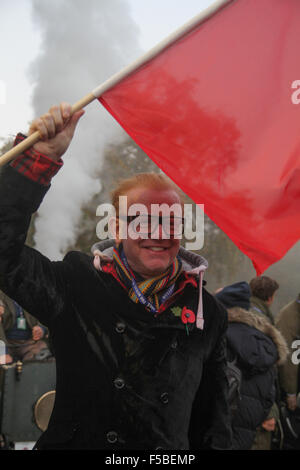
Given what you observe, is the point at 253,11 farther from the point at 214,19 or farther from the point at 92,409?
the point at 92,409

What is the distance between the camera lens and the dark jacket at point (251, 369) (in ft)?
11.2

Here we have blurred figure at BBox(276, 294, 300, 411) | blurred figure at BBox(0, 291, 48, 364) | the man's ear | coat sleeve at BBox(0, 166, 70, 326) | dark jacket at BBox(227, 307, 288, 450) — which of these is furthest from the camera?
blurred figure at BBox(0, 291, 48, 364)

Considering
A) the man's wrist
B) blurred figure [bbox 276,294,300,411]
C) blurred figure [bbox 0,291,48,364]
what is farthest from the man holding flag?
blurred figure [bbox 0,291,48,364]

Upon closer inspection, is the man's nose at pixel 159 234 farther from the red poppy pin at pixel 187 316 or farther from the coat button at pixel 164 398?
the coat button at pixel 164 398

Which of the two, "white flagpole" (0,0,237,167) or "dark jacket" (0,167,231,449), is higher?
"white flagpole" (0,0,237,167)

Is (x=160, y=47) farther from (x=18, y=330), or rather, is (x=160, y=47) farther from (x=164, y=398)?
(x=18, y=330)

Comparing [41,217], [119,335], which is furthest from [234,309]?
[41,217]

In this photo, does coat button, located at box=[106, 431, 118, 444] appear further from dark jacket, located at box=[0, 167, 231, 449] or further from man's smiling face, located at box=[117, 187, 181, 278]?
man's smiling face, located at box=[117, 187, 181, 278]

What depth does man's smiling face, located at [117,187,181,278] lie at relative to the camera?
2105mm

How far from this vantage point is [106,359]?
203cm

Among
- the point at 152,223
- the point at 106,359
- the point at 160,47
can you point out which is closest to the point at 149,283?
the point at 152,223

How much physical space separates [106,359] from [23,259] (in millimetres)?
543

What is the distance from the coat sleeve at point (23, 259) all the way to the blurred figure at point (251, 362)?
182 centimetres

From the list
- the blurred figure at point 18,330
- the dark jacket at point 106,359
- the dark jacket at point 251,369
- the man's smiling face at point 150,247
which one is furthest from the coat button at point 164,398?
the blurred figure at point 18,330
